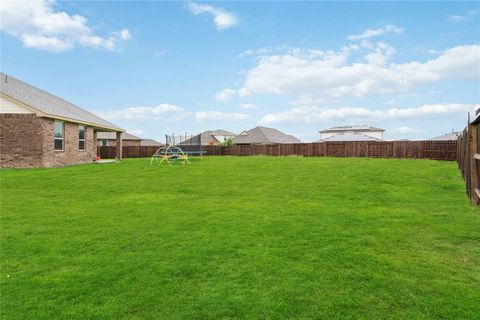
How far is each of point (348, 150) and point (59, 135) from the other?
21.6 m

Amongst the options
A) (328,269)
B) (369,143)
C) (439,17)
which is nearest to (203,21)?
(439,17)

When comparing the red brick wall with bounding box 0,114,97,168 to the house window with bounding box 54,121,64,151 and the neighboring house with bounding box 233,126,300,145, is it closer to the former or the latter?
the house window with bounding box 54,121,64,151

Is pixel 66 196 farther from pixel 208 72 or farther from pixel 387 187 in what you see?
pixel 208 72

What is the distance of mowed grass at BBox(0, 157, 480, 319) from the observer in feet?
10.8

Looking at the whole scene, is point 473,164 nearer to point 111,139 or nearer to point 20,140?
point 20,140

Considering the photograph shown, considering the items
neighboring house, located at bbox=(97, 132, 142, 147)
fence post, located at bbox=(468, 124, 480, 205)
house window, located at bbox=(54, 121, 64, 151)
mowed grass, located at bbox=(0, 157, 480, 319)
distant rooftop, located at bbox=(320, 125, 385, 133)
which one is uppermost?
distant rooftop, located at bbox=(320, 125, 385, 133)

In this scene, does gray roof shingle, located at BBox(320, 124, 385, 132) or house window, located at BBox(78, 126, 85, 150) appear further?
gray roof shingle, located at BBox(320, 124, 385, 132)

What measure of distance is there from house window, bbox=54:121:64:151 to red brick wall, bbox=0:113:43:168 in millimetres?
1605

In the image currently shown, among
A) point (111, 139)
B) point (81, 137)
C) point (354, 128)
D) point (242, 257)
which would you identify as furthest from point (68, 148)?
point (354, 128)

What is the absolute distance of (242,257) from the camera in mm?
4586

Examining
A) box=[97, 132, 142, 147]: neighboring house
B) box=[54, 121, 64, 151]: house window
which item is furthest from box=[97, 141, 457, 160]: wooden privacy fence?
box=[54, 121, 64, 151]: house window

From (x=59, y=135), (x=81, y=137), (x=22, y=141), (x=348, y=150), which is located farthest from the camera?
(x=348, y=150)

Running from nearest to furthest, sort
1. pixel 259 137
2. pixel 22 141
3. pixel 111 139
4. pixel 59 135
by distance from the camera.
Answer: pixel 22 141 → pixel 59 135 → pixel 111 139 → pixel 259 137

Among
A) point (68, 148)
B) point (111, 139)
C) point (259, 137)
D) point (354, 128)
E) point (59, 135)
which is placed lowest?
point (68, 148)
